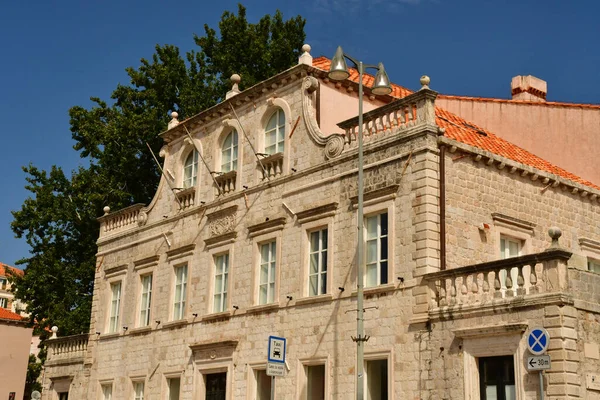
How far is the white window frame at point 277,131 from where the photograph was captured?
24094mm

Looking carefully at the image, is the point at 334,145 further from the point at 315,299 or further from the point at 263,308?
the point at 263,308

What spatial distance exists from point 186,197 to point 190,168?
4.23 ft

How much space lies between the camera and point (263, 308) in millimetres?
22859

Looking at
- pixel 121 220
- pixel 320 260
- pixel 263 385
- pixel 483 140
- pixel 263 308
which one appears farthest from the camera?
pixel 121 220

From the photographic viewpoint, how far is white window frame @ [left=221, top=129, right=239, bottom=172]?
26089mm

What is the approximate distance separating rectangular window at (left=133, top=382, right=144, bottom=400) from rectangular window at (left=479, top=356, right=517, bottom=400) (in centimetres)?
1415

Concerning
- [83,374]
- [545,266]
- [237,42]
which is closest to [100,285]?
[83,374]

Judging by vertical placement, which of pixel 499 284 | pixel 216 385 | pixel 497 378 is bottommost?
pixel 497 378

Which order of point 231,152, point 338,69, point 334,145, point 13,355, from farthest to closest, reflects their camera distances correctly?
point 13,355
point 231,152
point 334,145
point 338,69

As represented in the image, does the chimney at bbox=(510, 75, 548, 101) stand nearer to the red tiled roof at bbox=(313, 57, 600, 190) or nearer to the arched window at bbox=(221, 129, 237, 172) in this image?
the red tiled roof at bbox=(313, 57, 600, 190)

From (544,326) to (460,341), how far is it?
6.72 ft

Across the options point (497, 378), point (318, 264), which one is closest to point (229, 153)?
point (318, 264)

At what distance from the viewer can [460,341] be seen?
1723 cm

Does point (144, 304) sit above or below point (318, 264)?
above
